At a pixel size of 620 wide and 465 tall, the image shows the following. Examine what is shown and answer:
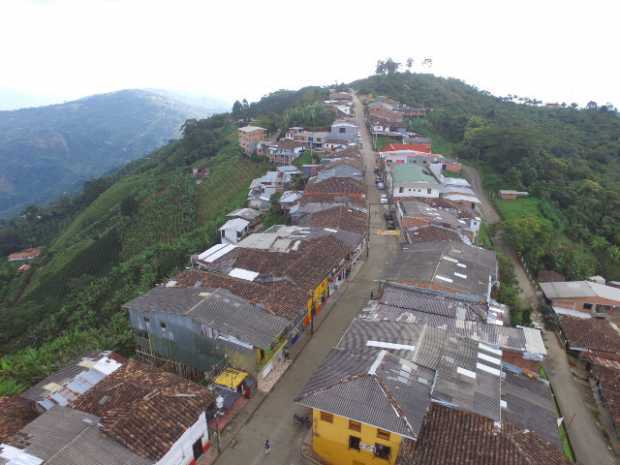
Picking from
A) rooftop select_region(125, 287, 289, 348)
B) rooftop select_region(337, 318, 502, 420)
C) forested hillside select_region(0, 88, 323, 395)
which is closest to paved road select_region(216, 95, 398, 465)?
rooftop select_region(125, 287, 289, 348)

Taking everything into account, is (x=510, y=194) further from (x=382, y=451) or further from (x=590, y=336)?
(x=382, y=451)

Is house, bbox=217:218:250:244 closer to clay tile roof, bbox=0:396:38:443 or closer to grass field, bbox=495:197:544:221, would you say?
clay tile roof, bbox=0:396:38:443

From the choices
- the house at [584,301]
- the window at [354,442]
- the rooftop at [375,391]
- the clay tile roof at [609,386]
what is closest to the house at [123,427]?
the rooftop at [375,391]

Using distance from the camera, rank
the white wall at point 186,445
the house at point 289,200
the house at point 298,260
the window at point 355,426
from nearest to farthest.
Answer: the white wall at point 186,445, the window at point 355,426, the house at point 298,260, the house at point 289,200

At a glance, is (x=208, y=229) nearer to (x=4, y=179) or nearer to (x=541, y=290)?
(x=541, y=290)

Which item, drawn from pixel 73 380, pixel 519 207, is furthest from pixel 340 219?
pixel 519 207

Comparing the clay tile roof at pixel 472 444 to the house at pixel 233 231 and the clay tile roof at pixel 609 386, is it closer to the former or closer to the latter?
the clay tile roof at pixel 609 386
